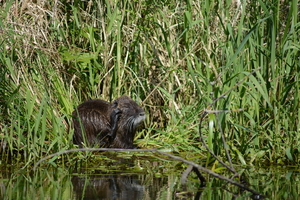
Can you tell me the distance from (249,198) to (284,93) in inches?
68.7

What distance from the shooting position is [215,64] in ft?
17.9

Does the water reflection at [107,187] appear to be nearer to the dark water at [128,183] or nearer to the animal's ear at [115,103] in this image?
the dark water at [128,183]

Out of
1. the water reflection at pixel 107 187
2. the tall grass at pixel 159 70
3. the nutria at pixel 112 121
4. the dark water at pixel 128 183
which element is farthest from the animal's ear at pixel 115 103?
the water reflection at pixel 107 187

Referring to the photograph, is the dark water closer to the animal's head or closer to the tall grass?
the tall grass

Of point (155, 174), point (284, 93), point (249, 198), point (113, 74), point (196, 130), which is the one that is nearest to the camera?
point (249, 198)

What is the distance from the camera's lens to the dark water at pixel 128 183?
330 cm

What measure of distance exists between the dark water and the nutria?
0.71 m

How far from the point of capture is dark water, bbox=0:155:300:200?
3305 millimetres

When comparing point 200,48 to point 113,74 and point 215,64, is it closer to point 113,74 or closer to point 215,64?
point 215,64

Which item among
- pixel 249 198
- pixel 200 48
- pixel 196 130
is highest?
pixel 200 48

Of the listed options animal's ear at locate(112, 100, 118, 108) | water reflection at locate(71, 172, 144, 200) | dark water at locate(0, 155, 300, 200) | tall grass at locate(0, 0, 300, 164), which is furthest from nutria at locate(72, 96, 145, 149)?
water reflection at locate(71, 172, 144, 200)

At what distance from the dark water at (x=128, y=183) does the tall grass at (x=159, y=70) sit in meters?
0.32

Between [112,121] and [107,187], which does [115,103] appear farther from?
[107,187]

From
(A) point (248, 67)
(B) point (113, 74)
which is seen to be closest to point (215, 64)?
(A) point (248, 67)
